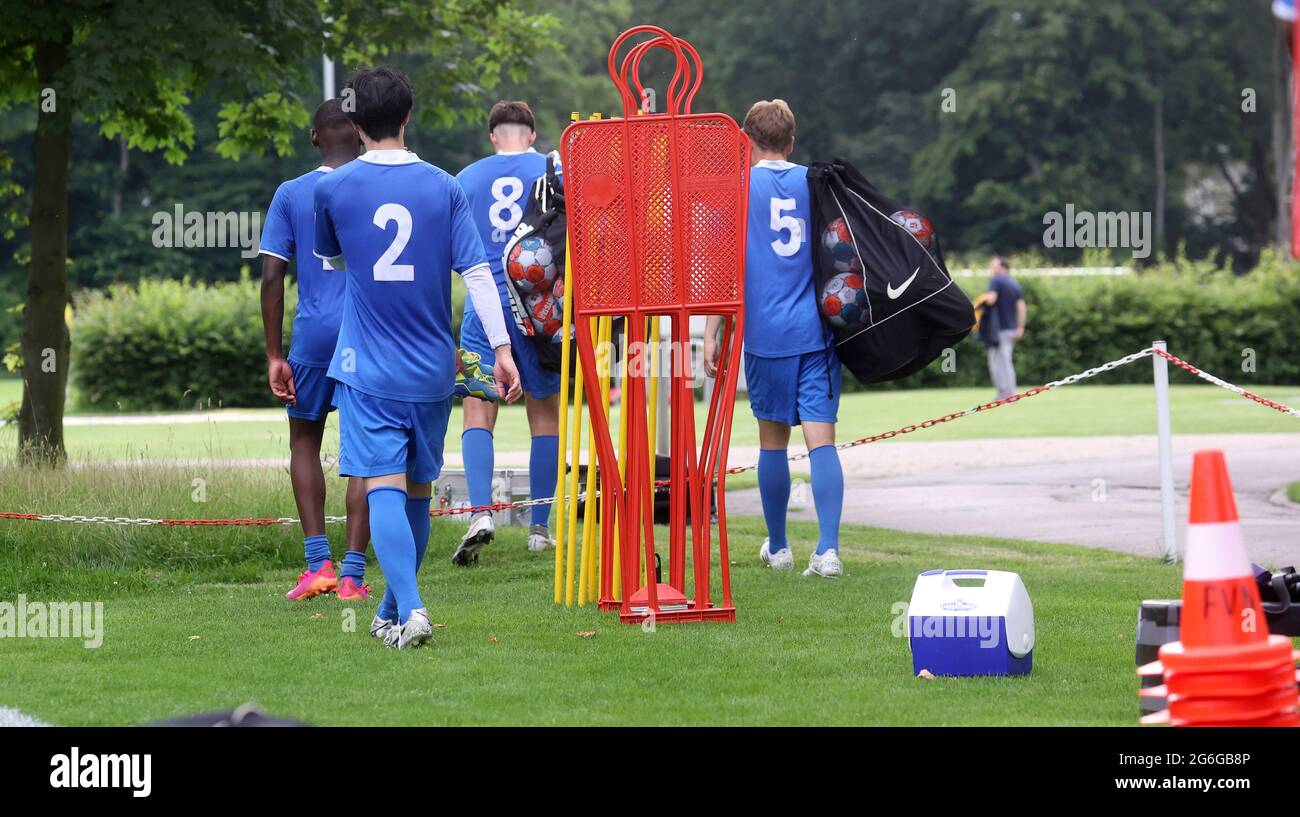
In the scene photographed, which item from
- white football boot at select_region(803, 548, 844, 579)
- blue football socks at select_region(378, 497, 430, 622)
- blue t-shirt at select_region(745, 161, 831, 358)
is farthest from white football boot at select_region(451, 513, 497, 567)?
blue football socks at select_region(378, 497, 430, 622)

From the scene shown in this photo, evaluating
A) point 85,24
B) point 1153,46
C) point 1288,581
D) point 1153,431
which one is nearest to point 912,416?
point 1153,431

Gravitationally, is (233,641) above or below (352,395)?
below

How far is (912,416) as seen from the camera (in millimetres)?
24750

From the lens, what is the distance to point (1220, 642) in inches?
174

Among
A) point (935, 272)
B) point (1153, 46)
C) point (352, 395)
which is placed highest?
point (1153, 46)

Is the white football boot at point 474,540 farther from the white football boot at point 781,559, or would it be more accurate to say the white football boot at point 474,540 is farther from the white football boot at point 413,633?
the white football boot at point 413,633

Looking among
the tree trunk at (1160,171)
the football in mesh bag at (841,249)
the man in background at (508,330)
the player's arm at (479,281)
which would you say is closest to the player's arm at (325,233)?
the player's arm at (479,281)

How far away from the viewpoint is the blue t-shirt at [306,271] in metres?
7.64

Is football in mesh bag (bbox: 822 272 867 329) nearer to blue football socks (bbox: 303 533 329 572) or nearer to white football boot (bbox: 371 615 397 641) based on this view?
blue football socks (bbox: 303 533 329 572)

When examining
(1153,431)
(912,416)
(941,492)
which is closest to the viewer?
(941,492)

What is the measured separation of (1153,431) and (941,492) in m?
7.87

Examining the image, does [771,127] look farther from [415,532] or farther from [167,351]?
[167,351]
